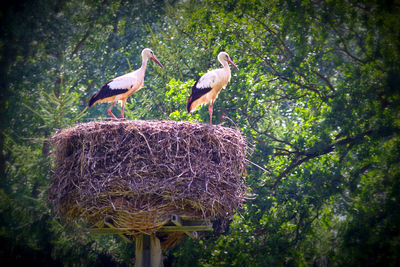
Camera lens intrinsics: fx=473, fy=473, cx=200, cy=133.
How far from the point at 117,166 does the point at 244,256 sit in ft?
11.4

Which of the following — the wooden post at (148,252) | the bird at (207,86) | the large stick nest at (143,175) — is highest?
the bird at (207,86)

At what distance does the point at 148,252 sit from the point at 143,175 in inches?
47.5

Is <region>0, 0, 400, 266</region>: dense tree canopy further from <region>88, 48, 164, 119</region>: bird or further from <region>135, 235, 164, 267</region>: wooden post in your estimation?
<region>135, 235, 164, 267</region>: wooden post

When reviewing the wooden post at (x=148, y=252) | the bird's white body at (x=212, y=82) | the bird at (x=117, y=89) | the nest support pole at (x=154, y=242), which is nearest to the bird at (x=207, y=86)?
the bird's white body at (x=212, y=82)

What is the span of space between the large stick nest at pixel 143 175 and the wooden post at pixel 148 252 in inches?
9.5

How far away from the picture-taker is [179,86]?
1014 centimetres

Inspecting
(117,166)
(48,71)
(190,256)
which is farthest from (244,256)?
(48,71)

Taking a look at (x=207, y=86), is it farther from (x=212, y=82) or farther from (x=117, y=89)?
(x=117, y=89)

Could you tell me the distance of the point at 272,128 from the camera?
1099cm

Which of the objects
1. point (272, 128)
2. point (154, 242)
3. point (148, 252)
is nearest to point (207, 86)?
point (272, 128)

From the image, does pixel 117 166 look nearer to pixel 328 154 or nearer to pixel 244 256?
pixel 244 256

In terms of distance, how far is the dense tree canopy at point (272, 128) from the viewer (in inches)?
327

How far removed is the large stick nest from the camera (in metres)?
6.18

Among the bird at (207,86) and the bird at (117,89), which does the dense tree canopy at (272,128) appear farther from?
the bird at (117,89)
